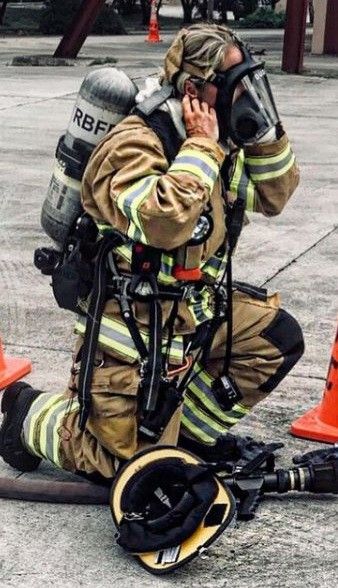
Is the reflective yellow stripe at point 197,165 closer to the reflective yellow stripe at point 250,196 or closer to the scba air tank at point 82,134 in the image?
the scba air tank at point 82,134

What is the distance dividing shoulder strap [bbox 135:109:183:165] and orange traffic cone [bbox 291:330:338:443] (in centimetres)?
124

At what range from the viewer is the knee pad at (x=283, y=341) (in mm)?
4102

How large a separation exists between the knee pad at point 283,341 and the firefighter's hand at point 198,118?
2.41 feet

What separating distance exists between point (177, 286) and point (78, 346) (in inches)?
16.0

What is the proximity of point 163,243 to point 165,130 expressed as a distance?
0.39m

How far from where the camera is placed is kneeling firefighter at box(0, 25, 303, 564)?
3609 millimetres

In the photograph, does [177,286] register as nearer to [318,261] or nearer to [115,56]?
[318,261]

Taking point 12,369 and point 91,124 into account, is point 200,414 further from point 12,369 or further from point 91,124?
point 12,369

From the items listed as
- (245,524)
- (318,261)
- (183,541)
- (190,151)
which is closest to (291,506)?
(245,524)

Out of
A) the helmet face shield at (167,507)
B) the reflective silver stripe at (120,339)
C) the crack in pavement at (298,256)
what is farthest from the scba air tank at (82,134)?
the crack in pavement at (298,256)

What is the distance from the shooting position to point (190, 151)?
11.9 ft

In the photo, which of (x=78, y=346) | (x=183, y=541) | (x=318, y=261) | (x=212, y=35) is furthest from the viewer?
(x=318, y=261)

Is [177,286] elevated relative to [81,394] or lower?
elevated

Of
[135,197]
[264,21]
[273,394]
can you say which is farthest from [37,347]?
[264,21]
